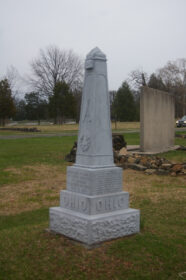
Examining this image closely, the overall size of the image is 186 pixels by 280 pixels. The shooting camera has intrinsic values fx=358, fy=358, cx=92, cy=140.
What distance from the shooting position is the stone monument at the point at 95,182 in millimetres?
4598

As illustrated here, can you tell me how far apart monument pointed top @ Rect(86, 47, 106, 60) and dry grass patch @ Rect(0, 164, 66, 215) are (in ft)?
12.4

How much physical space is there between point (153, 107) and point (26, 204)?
8648 millimetres

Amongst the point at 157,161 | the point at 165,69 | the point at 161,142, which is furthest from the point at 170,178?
the point at 165,69

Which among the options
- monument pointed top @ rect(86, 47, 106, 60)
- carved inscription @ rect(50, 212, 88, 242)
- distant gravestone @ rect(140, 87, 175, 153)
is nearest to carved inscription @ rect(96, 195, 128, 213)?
carved inscription @ rect(50, 212, 88, 242)

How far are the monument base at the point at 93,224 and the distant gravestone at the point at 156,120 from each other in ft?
31.5

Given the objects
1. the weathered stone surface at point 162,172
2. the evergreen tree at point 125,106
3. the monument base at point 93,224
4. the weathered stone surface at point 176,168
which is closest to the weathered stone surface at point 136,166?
the weathered stone surface at point 162,172

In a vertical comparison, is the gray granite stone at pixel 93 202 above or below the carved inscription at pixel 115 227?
above

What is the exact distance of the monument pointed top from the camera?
4773 millimetres

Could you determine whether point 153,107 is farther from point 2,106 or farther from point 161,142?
point 2,106

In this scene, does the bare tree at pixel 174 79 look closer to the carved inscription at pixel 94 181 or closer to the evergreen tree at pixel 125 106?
the evergreen tree at pixel 125 106

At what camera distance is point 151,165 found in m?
11.5

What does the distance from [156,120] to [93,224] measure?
11.3 meters

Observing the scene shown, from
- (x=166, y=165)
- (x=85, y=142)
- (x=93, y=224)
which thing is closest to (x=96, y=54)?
(x=85, y=142)

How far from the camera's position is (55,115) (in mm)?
53062
